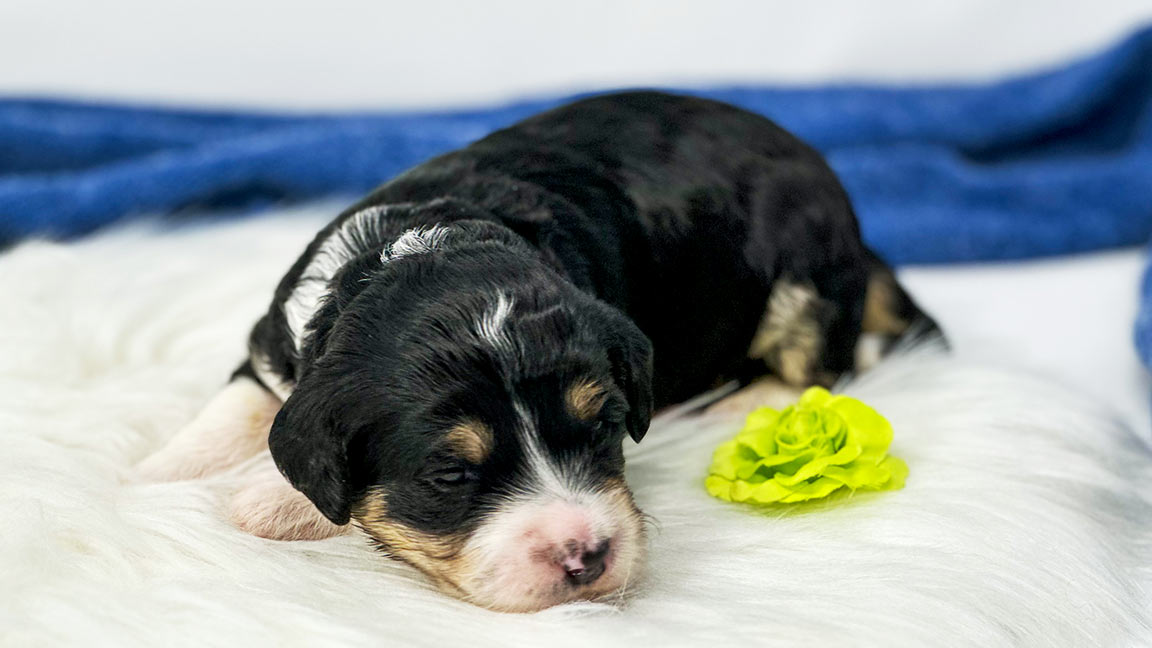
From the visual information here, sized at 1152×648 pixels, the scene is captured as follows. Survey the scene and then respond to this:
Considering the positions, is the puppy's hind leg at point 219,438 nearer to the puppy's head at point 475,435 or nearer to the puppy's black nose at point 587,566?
the puppy's head at point 475,435

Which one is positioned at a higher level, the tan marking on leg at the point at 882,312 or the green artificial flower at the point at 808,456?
the green artificial flower at the point at 808,456

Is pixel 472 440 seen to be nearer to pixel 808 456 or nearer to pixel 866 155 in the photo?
pixel 808 456

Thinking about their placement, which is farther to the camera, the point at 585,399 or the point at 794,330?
the point at 794,330

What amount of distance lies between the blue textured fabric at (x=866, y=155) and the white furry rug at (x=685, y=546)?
130 cm

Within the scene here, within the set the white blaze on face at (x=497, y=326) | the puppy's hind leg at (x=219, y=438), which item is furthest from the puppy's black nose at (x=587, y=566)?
the puppy's hind leg at (x=219, y=438)

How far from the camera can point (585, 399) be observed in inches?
84.4

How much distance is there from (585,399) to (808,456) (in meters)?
0.55

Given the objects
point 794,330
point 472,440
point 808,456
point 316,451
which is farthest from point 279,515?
point 794,330

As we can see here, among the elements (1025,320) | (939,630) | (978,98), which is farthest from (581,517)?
(978,98)

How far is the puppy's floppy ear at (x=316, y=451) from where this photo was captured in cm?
212

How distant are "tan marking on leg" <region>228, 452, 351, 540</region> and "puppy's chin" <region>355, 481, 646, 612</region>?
1.13 feet

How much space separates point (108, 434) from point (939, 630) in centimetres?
174

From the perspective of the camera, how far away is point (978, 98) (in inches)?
207

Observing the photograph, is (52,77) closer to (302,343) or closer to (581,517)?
(302,343)
